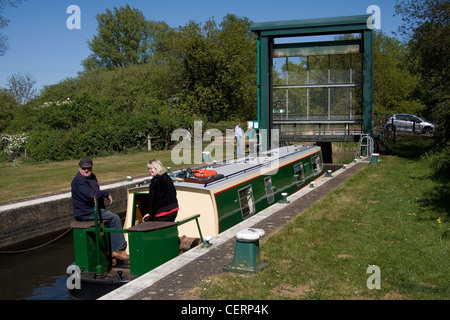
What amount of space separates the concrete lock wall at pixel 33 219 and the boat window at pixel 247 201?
5155mm

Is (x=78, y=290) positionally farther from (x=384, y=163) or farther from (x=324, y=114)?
(x=324, y=114)

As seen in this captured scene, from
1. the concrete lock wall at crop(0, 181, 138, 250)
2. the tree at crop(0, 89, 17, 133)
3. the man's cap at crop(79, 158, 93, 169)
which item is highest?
the tree at crop(0, 89, 17, 133)

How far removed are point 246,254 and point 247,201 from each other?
4.03 meters

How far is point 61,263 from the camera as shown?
953cm

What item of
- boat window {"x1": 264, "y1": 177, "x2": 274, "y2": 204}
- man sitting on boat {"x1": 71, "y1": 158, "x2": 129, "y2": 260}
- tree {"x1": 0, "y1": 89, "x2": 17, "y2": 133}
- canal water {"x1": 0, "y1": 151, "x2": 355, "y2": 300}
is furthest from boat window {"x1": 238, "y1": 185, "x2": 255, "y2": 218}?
tree {"x1": 0, "y1": 89, "x2": 17, "y2": 133}

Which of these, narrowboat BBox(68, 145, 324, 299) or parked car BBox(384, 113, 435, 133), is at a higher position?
parked car BBox(384, 113, 435, 133)

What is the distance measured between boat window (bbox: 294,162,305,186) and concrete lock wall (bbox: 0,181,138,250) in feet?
20.8


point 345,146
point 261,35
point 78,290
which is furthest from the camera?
point 345,146

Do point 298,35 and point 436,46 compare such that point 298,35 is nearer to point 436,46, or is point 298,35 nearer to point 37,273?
point 436,46

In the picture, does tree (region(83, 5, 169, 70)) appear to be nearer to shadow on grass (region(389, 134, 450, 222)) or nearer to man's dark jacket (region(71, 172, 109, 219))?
shadow on grass (region(389, 134, 450, 222))

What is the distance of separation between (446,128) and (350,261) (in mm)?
8936

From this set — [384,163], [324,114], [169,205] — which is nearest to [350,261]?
[169,205]

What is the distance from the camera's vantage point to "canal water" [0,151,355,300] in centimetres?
793

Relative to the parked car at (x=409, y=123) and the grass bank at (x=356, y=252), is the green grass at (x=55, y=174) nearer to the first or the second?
the grass bank at (x=356, y=252)
